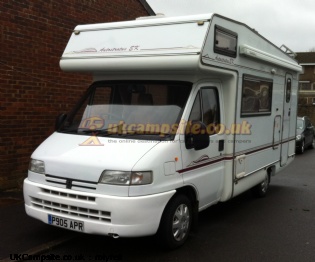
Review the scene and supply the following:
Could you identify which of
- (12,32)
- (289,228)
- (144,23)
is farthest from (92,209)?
(12,32)

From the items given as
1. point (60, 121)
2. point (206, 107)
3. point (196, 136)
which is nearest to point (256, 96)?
point (206, 107)

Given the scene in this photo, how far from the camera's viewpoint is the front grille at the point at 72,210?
4.05m

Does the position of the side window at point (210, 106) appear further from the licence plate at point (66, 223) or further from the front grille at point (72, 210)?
the licence plate at point (66, 223)

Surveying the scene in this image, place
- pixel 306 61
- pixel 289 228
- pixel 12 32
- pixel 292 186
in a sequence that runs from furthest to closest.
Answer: pixel 306 61 → pixel 292 186 → pixel 12 32 → pixel 289 228

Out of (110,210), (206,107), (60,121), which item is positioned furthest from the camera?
(60,121)

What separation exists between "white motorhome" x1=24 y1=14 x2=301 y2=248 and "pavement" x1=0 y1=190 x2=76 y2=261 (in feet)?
1.27

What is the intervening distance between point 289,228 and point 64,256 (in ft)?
10.5

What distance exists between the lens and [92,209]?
407 centimetres

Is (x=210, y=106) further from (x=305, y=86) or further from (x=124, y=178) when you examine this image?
(x=305, y=86)

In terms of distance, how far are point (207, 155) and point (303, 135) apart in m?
11.9

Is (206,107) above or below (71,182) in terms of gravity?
above

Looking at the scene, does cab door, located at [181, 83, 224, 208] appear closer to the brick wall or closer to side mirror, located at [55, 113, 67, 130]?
side mirror, located at [55, 113, 67, 130]

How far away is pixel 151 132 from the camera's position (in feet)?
14.9

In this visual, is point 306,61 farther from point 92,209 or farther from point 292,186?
point 92,209
